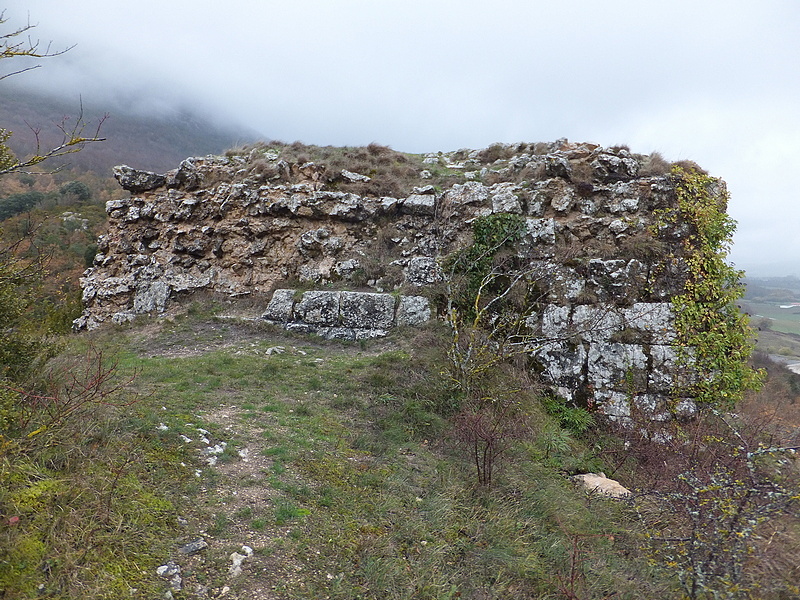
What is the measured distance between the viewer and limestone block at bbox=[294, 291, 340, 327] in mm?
12148

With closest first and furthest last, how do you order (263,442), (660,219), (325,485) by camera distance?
(325,485) → (263,442) → (660,219)

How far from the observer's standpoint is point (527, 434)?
769 centimetres

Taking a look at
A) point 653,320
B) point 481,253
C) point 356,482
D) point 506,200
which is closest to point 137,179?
point 481,253

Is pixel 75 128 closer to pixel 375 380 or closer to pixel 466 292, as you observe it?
pixel 375 380

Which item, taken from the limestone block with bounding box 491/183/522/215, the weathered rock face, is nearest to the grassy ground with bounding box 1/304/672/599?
the weathered rock face

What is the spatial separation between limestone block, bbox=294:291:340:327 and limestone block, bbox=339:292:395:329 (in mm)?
239

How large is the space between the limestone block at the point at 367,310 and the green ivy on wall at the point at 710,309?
7249mm

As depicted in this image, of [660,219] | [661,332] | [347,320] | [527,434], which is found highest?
[660,219]

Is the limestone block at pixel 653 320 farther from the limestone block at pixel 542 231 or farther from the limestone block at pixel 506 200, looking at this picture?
the limestone block at pixel 506 200

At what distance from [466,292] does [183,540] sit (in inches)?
351

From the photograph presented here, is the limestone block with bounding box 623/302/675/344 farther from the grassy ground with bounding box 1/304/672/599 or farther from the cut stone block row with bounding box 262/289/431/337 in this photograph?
the cut stone block row with bounding box 262/289/431/337

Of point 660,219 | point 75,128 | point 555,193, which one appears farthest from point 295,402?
point 660,219

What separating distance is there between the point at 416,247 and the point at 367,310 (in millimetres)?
3075

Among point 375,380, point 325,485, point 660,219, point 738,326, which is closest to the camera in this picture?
point 325,485
